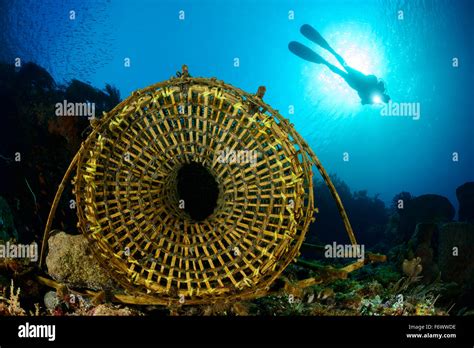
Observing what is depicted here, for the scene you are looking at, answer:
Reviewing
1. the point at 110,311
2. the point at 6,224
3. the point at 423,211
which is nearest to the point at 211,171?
the point at 110,311

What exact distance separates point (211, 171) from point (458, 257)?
3.90 m

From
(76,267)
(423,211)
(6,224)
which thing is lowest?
(76,267)

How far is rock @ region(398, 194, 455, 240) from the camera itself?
8508 mm

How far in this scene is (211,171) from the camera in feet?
10.1

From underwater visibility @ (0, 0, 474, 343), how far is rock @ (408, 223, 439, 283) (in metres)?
0.02

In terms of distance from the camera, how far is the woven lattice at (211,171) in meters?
2.99

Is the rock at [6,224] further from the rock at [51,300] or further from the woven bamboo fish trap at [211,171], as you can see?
the woven bamboo fish trap at [211,171]

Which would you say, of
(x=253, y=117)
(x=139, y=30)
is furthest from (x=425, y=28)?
(x=253, y=117)

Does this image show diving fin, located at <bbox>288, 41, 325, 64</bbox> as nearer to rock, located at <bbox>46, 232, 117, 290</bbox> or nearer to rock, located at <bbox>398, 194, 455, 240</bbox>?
rock, located at <bbox>398, 194, 455, 240</bbox>

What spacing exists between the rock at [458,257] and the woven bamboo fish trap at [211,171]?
10.6 feet

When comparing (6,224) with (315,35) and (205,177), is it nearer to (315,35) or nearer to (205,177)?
(205,177)

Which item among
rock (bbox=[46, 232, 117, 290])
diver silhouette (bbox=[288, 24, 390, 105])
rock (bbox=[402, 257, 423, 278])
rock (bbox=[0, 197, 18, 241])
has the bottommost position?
rock (bbox=[402, 257, 423, 278])

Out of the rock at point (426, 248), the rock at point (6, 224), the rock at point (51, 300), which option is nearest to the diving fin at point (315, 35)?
the rock at point (426, 248)

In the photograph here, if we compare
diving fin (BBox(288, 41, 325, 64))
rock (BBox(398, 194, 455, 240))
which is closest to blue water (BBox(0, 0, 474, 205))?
diving fin (BBox(288, 41, 325, 64))
